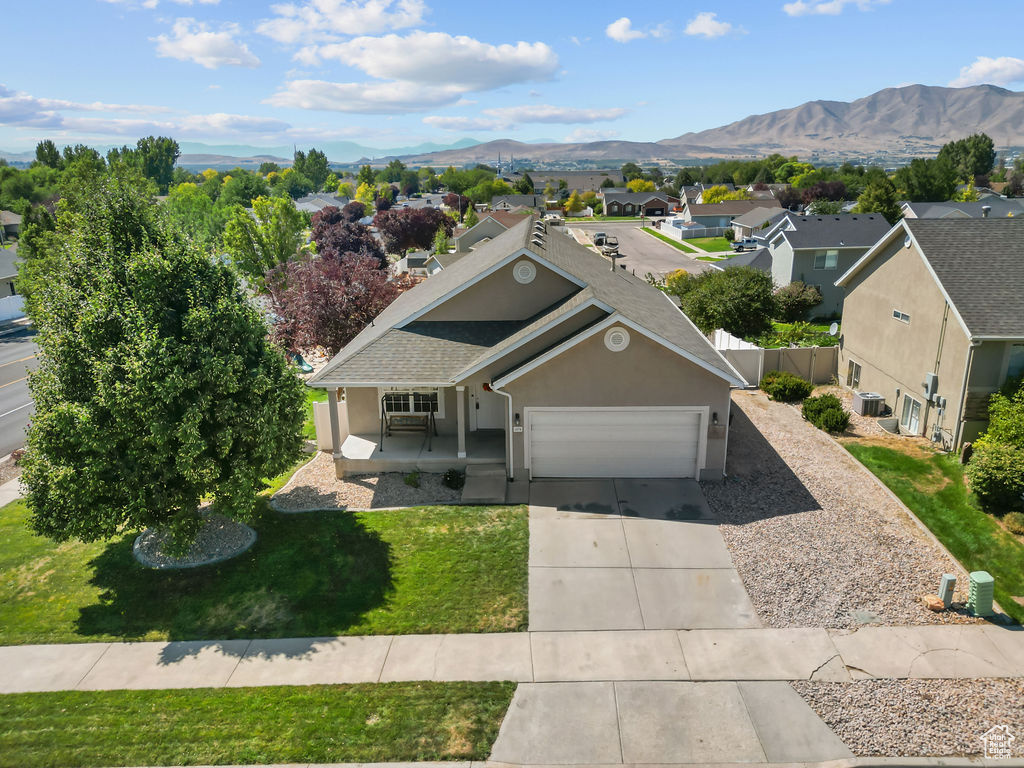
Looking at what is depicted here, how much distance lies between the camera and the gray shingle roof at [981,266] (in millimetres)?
18500

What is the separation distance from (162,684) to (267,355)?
23.1 feet

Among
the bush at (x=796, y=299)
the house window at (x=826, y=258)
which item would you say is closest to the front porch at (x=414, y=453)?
the bush at (x=796, y=299)

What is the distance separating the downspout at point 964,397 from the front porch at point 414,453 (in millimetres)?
13400

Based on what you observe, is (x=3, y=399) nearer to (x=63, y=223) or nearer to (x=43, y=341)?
(x=63, y=223)

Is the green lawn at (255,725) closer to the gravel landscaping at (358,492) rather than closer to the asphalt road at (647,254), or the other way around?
the gravel landscaping at (358,492)

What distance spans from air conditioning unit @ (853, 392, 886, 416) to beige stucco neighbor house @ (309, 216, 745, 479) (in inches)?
262

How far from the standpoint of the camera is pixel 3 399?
2859 centimetres

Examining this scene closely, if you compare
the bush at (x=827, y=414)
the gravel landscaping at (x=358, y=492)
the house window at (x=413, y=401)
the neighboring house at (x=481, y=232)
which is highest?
the neighboring house at (x=481, y=232)

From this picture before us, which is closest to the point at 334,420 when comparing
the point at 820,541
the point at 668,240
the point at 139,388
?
the point at 139,388

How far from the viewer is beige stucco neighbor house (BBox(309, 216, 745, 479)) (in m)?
17.1

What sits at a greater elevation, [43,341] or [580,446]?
[43,341]

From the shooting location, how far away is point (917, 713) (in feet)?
33.2

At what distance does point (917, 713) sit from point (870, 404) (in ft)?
47.8

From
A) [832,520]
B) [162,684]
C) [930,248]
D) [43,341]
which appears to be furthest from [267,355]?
[930,248]
